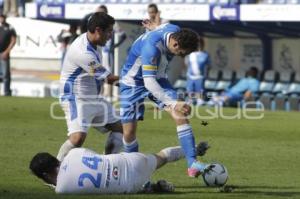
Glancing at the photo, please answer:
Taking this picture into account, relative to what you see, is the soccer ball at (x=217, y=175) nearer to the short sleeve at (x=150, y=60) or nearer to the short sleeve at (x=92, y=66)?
the short sleeve at (x=150, y=60)

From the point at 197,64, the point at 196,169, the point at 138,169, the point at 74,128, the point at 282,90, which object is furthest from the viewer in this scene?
the point at 282,90

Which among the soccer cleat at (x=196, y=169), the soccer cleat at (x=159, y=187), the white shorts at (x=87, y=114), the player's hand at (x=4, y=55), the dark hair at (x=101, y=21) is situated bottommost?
the soccer cleat at (x=159, y=187)

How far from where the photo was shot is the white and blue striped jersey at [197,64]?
29172 mm

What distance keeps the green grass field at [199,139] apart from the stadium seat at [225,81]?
21.5 feet

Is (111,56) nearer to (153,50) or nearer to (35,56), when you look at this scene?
(35,56)

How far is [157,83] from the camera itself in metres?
11.8

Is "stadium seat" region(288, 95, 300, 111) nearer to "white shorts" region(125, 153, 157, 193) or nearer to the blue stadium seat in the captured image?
the blue stadium seat

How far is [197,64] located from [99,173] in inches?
732

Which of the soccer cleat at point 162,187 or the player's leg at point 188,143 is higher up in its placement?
the player's leg at point 188,143

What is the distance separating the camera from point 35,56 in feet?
116

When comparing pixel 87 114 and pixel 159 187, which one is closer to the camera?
pixel 159 187

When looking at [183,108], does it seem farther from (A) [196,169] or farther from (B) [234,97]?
(B) [234,97]

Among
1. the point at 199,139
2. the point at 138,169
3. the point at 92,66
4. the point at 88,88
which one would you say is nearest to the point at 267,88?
the point at 199,139

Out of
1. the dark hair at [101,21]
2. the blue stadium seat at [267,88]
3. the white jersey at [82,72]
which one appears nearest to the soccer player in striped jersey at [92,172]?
the white jersey at [82,72]
